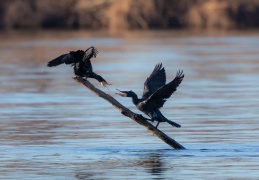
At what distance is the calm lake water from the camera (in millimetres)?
12383

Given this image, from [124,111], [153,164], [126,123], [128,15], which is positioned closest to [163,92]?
[124,111]

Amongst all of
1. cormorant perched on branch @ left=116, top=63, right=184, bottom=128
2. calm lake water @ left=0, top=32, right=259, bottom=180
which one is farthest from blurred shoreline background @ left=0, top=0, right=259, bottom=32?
cormorant perched on branch @ left=116, top=63, right=184, bottom=128

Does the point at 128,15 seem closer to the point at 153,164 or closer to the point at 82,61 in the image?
the point at 82,61

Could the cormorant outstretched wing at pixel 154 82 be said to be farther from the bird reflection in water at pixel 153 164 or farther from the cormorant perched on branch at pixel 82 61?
A: the bird reflection in water at pixel 153 164

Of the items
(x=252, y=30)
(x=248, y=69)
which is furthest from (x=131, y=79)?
(x=252, y=30)

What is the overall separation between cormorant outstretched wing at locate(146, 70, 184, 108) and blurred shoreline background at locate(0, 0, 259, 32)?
37198 millimetres

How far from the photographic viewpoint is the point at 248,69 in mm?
27391

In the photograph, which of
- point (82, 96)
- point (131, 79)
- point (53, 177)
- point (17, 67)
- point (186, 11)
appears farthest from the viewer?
point (186, 11)

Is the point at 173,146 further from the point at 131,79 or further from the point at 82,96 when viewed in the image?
the point at 131,79

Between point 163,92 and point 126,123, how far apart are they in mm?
3817

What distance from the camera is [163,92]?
43.4 feet

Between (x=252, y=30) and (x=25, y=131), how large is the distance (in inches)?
1339

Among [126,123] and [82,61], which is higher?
[82,61]

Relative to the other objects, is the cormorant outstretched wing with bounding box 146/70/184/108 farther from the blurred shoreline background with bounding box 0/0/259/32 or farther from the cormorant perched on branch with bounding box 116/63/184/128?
the blurred shoreline background with bounding box 0/0/259/32
